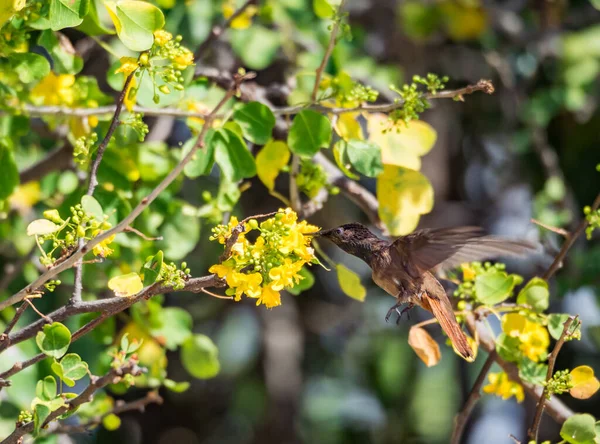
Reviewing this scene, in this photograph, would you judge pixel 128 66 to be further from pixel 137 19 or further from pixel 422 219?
pixel 422 219

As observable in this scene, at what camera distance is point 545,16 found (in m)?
3.92

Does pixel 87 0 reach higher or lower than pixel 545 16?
higher

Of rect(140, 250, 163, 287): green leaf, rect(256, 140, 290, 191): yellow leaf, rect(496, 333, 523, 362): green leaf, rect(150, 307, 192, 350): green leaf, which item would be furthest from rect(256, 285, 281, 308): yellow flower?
rect(150, 307, 192, 350): green leaf

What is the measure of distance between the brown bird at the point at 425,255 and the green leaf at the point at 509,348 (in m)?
0.12

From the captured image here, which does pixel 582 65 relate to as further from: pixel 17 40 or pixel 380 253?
pixel 17 40

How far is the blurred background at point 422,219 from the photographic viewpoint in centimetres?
322

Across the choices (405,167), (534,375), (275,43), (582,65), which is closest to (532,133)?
(582,65)

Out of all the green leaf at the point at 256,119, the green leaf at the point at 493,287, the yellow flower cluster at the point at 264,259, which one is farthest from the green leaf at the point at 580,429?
the green leaf at the point at 256,119

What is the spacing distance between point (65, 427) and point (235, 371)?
297 cm

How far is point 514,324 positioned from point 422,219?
2369mm

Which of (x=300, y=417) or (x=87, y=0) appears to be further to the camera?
(x=300, y=417)

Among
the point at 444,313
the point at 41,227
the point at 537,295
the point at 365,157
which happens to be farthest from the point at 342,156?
the point at 41,227

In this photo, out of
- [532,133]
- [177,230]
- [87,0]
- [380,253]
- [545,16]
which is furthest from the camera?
[545,16]

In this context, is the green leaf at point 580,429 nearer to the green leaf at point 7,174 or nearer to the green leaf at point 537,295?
the green leaf at point 537,295
